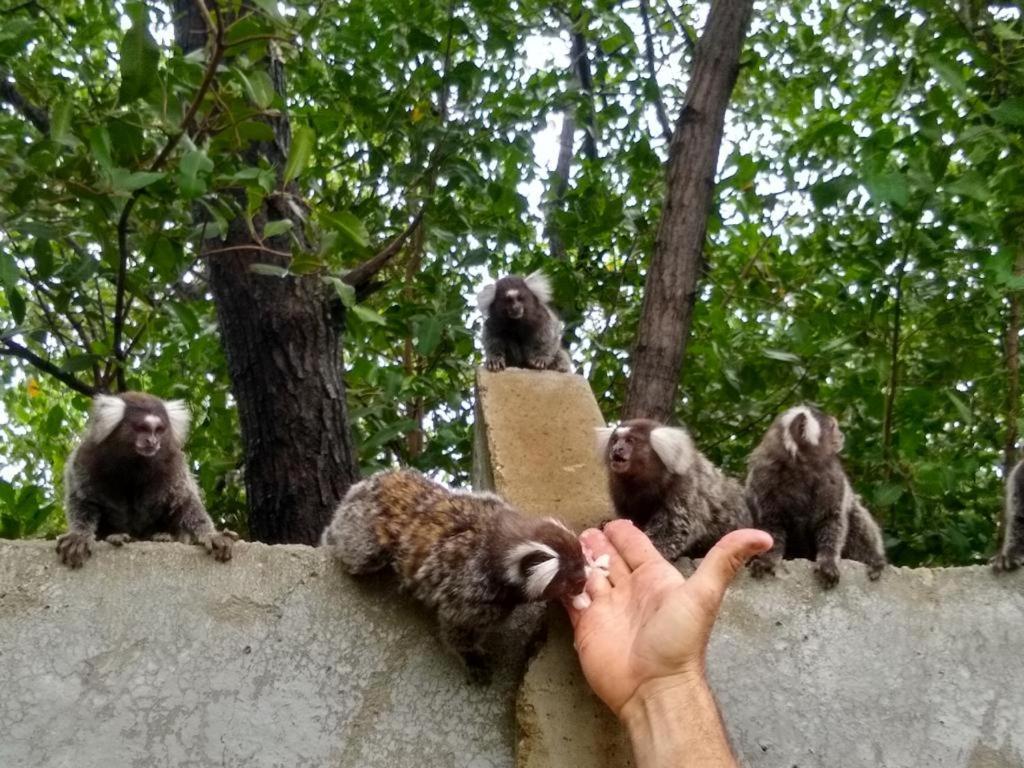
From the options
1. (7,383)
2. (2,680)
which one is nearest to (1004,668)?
(2,680)

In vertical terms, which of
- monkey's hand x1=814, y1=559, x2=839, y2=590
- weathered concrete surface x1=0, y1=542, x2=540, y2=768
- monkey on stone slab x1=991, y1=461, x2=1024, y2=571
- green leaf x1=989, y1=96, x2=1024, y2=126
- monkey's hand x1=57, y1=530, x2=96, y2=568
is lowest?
weathered concrete surface x1=0, y1=542, x2=540, y2=768

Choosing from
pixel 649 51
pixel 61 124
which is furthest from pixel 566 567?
pixel 649 51

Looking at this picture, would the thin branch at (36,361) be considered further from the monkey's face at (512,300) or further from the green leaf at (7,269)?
the monkey's face at (512,300)

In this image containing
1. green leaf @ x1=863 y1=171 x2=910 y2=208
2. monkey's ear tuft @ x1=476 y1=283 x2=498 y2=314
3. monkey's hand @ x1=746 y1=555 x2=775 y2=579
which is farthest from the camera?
monkey's ear tuft @ x1=476 y1=283 x2=498 y2=314

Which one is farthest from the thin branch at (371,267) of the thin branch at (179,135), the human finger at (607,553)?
the human finger at (607,553)

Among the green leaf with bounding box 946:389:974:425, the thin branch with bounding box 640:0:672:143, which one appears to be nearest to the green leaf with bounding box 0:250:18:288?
the green leaf with bounding box 946:389:974:425

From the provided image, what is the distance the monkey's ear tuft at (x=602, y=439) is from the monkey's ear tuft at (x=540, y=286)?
8.48 feet

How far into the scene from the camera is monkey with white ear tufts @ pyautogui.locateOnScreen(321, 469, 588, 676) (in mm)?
3303

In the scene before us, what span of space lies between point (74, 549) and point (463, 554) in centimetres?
124

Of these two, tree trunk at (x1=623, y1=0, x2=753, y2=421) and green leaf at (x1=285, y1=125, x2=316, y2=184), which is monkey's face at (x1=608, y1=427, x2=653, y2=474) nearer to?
tree trunk at (x1=623, y1=0, x2=753, y2=421)

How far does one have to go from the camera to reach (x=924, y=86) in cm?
578

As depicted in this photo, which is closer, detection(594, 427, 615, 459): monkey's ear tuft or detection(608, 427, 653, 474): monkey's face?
detection(608, 427, 653, 474): monkey's face

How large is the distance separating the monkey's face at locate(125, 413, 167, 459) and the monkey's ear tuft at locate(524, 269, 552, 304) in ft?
10.9

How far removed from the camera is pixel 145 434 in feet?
13.6
